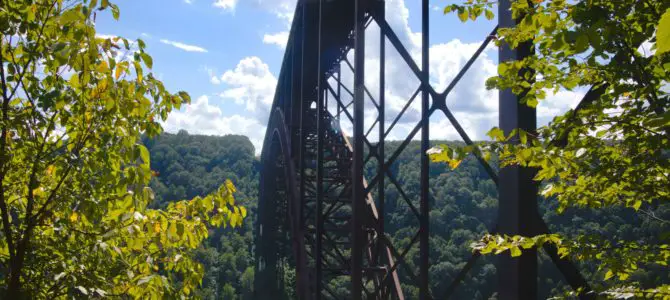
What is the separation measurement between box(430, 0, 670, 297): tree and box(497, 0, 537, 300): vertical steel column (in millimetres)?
312

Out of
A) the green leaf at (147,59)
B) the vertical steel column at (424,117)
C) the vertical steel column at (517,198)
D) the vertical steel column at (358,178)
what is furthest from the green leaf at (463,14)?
the vertical steel column at (358,178)

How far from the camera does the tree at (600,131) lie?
249 centimetres

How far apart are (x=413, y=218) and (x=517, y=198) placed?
1297 inches

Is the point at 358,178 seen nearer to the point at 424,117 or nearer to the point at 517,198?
the point at 424,117

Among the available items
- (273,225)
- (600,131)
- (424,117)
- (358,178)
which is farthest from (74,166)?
(273,225)

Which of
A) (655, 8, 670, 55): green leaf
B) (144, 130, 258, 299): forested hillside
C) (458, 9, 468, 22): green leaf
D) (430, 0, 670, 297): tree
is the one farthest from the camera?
(144, 130, 258, 299): forested hillside

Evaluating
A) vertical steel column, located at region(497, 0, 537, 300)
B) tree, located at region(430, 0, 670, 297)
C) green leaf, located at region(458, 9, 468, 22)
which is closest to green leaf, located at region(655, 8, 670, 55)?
tree, located at region(430, 0, 670, 297)

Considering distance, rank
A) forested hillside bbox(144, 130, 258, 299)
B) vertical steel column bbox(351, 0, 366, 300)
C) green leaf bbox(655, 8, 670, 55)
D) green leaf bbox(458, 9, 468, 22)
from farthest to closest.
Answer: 1. forested hillside bbox(144, 130, 258, 299)
2. vertical steel column bbox(351, 0, 366, 300)
3. green leaf bbox(458, 9, 468, 22)
4. green leaf bbox(655, 8, 670, 55)

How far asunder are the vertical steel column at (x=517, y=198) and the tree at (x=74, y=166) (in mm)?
2198

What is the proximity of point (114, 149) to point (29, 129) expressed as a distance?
0.44m

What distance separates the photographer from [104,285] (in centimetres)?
298

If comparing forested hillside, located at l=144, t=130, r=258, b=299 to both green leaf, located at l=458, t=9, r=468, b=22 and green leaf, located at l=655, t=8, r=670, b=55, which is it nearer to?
green leaf, located at l=458, t=9, r=468, b=22

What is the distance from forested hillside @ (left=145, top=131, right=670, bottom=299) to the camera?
36.6 m

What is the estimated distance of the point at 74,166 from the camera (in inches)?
111
